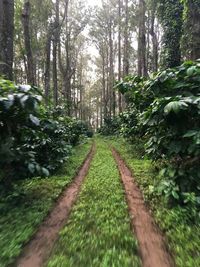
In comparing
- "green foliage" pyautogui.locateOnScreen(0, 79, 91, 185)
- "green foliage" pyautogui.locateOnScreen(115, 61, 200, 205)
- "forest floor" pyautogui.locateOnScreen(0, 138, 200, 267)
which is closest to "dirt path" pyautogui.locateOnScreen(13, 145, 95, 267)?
"forest floor" pyautogui.locateOnScreen(0, 138, 200, 267)

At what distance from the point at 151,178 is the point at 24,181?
8.85 ft

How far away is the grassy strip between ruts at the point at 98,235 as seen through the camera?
257cm

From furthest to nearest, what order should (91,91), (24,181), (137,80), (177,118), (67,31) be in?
(91,91) < (67,31) < (137,80) < (24,181) < (177,118)

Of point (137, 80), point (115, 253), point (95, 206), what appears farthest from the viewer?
point (137, 80)

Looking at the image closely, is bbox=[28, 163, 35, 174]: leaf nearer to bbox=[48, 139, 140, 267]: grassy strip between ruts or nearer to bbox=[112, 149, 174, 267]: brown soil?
bbox=[48, 139, 140, 267]: grassy strip between ruts

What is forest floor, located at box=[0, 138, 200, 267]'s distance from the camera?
2594 millimetres

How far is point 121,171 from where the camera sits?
7020mm

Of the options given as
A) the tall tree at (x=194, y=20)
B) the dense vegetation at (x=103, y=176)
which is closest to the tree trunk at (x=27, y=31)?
the dense vegetation at (x=103, y=176)

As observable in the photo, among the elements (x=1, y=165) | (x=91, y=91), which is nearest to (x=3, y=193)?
(x=1, y=165)

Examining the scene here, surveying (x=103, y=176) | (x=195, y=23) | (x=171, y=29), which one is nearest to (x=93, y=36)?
(x=171, y=29)

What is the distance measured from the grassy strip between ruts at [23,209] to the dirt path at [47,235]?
8 cm

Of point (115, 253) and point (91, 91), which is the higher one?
point (91, 91)

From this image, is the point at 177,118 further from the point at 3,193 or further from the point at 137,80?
the point at 3,193

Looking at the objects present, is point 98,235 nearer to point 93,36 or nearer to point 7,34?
point 7,34
